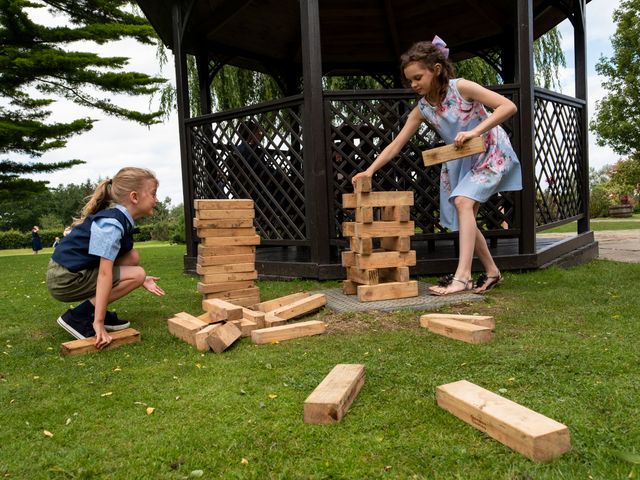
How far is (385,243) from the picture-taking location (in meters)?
4.01

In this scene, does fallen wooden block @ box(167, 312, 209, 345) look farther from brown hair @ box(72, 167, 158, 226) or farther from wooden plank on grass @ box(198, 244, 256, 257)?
brown hair @ box(72, 167, 158, 226)

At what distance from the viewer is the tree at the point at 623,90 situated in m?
31.7

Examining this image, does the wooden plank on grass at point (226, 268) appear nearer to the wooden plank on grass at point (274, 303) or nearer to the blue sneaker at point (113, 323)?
the wooden plank on grass at point (274, 303)

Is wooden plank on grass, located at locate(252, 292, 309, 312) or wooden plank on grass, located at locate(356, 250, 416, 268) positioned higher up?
wooden plank on grass, located at locate(356, 250, 416, 268)

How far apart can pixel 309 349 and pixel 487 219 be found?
10.2ft

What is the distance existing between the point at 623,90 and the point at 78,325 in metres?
37.3

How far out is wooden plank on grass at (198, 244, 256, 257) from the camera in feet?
12.6

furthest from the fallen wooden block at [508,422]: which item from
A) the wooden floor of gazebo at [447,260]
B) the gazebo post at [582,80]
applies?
the gazebo post at [582,80]

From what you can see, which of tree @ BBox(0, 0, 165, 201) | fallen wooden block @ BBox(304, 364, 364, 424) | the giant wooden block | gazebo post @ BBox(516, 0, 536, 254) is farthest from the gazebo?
tree @ BBox(0, 0, 165, 201)

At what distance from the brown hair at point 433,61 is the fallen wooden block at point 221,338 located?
7.47 feet

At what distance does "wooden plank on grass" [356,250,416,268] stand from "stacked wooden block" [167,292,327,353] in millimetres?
452

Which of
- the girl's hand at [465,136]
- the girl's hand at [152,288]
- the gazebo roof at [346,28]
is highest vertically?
the gazebo roof at [346,28]

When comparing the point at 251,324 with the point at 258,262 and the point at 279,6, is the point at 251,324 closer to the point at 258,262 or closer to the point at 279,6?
the point at 258,262

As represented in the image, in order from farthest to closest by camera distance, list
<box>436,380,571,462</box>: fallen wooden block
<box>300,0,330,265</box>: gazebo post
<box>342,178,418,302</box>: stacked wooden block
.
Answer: <box>300,0,330,265</box>: gazebo post, <box>342,178,418,302</box>: stacked wooden block, <box>436,380,571,462</box>: fallen wooden block
